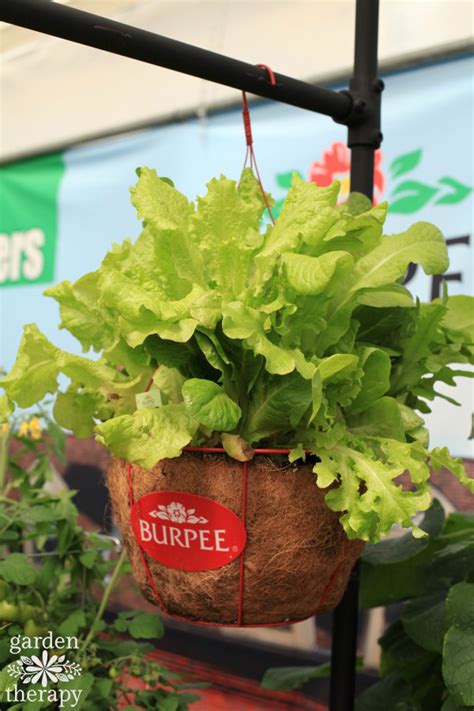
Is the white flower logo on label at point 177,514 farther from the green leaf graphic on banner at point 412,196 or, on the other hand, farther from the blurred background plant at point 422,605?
the green leaf graphic on banner at point 412,196

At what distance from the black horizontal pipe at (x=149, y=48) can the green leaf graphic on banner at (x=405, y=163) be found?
83 centimetres

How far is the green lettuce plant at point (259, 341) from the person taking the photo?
0.69 m

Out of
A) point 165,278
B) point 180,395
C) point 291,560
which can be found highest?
point 165,278

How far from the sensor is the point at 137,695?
1.04 metres

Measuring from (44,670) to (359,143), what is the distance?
0.73 m

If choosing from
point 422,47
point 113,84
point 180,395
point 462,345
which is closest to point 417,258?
point 462,345

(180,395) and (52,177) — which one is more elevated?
(52,177)

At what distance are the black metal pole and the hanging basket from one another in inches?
9.2

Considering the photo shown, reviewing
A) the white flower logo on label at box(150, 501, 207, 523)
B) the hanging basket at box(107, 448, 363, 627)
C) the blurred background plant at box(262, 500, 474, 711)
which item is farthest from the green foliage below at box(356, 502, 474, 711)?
the white flower logo on label at box(150, 501, 207, 523)

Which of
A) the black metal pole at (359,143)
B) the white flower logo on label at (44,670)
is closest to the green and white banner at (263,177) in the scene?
the black metal pole at (359,143)

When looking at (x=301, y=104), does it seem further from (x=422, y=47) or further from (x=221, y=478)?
(x=422, y=47)

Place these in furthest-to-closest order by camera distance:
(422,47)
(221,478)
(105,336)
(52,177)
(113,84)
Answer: (52,177) → (113,84) → (422,47) → (105,336) → (221,478)

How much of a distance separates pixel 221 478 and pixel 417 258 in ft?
0.91

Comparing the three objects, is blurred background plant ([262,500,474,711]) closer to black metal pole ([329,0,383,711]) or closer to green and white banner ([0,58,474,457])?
black metal pole ([329,0,383,711])
